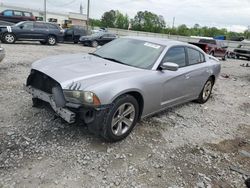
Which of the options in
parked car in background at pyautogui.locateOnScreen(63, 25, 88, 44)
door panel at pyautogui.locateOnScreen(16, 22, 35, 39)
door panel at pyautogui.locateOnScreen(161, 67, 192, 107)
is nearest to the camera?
door panel at pyautogui.locateOnScreen(161, 67, 192, 107)

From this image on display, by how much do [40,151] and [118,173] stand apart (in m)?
1.10

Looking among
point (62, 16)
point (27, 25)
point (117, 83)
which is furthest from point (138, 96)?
point (62, 16)

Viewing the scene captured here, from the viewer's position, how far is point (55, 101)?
3570 mm

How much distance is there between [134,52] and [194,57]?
1.68 m

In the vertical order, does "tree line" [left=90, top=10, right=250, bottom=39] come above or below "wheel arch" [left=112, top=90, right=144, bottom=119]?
above

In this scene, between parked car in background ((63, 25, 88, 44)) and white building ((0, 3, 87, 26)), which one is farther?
white building ((0, 3, 87, 26))

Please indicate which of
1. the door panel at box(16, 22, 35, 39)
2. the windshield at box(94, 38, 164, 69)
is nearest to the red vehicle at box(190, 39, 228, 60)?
the door panel at box(16, 22, 35, 39)

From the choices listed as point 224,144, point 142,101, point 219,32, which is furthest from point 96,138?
point 219,32

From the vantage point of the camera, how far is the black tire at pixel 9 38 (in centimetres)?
1476

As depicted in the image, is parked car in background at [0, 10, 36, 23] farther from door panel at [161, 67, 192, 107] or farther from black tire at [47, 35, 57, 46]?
door panel at [161, 67, 192, 107]

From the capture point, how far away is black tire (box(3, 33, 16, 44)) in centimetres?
1476

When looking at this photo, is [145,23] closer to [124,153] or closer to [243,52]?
[243,52]

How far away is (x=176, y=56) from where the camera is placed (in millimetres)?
5031

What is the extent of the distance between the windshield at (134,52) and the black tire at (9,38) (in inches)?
458
